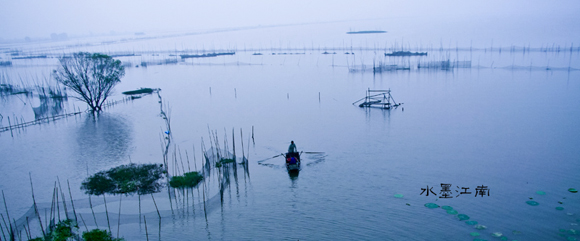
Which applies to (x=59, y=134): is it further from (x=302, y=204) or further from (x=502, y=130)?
(x=502, y=130)

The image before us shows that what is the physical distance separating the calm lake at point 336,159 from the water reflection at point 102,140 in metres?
0.09

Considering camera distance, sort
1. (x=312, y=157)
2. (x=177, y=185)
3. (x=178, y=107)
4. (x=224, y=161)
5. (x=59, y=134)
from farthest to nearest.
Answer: (x=178, y=107) → (x=59, y=134) → (x=312, y=157) → (x=224, y=161) → (x=177, y=185)

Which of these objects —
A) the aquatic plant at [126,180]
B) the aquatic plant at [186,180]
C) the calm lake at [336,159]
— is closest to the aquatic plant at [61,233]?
the calm lake at [336,159]

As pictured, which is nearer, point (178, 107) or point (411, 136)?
point (411, 136)

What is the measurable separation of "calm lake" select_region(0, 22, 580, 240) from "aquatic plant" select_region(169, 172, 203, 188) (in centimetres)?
32

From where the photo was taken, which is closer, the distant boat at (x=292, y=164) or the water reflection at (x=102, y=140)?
the distant boat at (x=292, y=164)

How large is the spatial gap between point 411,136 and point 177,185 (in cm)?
1022

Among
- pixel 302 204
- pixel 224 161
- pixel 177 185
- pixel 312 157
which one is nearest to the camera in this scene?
pixel 302 204

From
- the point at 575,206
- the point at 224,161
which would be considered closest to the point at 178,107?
the point at 224,161

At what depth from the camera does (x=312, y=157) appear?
553 inches

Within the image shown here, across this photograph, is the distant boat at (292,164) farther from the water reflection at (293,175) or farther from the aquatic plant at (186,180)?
the aquatic plant at (186,180)

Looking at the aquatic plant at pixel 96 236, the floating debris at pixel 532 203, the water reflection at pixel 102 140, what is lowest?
the floating debris at pixel 532 203

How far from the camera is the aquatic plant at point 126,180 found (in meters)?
11.4

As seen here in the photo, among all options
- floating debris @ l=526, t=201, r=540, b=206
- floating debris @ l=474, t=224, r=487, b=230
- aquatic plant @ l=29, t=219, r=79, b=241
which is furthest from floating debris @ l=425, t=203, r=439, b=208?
aquatic plant @ l=29, t=219, r=79, b=241
